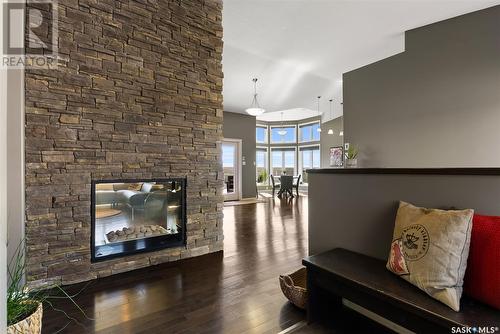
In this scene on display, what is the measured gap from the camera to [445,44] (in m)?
3.67

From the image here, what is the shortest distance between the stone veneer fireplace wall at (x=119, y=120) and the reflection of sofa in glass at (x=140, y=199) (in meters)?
0.15

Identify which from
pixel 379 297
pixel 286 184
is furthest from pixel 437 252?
pixel 286 184

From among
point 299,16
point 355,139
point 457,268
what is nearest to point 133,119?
point 299,16

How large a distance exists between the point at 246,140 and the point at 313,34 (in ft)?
16.2

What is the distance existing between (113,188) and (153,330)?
149cm

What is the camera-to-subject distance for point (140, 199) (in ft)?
9.25

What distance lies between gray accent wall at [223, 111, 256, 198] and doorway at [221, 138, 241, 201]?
0.56ft

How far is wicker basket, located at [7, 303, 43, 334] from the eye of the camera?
1.25 metres

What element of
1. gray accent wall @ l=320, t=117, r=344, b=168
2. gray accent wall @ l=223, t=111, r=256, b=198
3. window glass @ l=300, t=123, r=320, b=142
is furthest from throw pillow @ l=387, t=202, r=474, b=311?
window glass @ l=300, t=123, r=320, b=142

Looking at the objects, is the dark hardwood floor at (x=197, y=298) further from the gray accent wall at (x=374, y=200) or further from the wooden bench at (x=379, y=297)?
the gray accent wall at (x=374, y=200)

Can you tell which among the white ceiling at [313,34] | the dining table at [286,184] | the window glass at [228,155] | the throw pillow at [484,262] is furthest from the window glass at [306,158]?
the throw pillow at [484,262]

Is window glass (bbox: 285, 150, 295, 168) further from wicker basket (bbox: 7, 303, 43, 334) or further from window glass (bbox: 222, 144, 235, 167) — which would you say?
wicker basket (bbox: 7, 303, 43, 334)

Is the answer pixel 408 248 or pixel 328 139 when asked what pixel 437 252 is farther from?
pixel 328 139

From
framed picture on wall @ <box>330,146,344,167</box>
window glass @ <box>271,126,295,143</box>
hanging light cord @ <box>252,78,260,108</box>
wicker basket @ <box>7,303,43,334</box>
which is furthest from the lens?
A: window glass @ <box>271,126,295,143</box>
